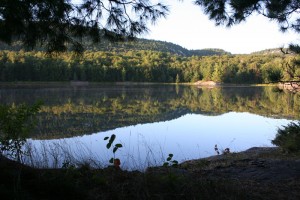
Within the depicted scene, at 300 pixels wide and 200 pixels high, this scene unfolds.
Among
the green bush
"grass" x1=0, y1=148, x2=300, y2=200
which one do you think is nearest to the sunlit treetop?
"grass" x1=0, y1=148, x2=300, y2=200

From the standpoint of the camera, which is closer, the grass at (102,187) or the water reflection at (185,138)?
the grass at (102,187)

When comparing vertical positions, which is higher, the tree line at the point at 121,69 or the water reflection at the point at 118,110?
the tree line at the point at 121,69

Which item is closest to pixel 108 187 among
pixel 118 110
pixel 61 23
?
pixel 61 23

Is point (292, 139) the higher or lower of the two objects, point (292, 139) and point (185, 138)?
the higher

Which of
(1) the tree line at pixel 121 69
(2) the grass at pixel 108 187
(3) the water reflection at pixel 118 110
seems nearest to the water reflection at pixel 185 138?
(3) the water reflection at pixel 118 110

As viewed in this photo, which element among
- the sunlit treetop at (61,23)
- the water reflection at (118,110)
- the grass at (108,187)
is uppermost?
the sunlit treetop at (61,23)

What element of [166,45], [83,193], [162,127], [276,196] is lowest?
[162,127]

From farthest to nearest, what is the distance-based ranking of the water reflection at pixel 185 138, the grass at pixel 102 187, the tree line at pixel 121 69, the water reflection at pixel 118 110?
the tree line at pixel 121 69, the water reflection at pixel 118 110, the water reflection at pixel 185 138, the grass at pixel 102 187

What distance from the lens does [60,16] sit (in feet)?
13.4

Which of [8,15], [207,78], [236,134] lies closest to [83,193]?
[8,15]

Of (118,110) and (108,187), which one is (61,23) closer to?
(108,187)

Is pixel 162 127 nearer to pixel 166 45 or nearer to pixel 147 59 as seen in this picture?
pixel 147 59

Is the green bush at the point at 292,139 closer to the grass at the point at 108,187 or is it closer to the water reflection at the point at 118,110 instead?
the water reflection at the point at 118,110

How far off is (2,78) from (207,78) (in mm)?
58355
